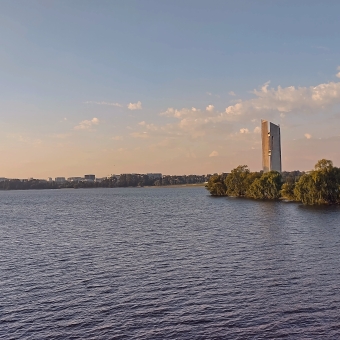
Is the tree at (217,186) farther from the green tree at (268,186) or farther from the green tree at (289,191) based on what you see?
the green tree at (289,191)

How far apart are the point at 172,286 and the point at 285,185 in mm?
100320

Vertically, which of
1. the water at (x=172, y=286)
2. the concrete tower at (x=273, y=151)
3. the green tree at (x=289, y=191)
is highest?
the concrete tower at (x=273, y=151)

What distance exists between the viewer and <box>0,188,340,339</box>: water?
22359 millimetres

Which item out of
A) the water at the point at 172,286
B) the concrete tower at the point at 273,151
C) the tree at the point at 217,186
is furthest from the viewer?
the concrete tower at the point at 273,151

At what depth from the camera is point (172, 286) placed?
98.2 ft

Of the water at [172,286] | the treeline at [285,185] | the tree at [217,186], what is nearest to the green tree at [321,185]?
the treeline at [285,185]

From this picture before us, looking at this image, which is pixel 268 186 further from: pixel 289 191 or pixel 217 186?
pixel 217 186

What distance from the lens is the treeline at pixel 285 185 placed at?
100812 millimetres

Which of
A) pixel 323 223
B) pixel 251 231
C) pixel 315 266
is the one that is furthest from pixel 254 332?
pixel 323 223

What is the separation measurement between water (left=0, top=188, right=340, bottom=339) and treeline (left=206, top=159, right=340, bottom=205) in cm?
4961

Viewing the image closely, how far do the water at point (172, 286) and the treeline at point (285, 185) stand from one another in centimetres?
4961

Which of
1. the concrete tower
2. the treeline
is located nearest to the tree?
the treeline

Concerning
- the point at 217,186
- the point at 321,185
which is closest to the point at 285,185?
the point at 321,185

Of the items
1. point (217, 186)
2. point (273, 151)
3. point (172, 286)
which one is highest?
point (273, 151)
